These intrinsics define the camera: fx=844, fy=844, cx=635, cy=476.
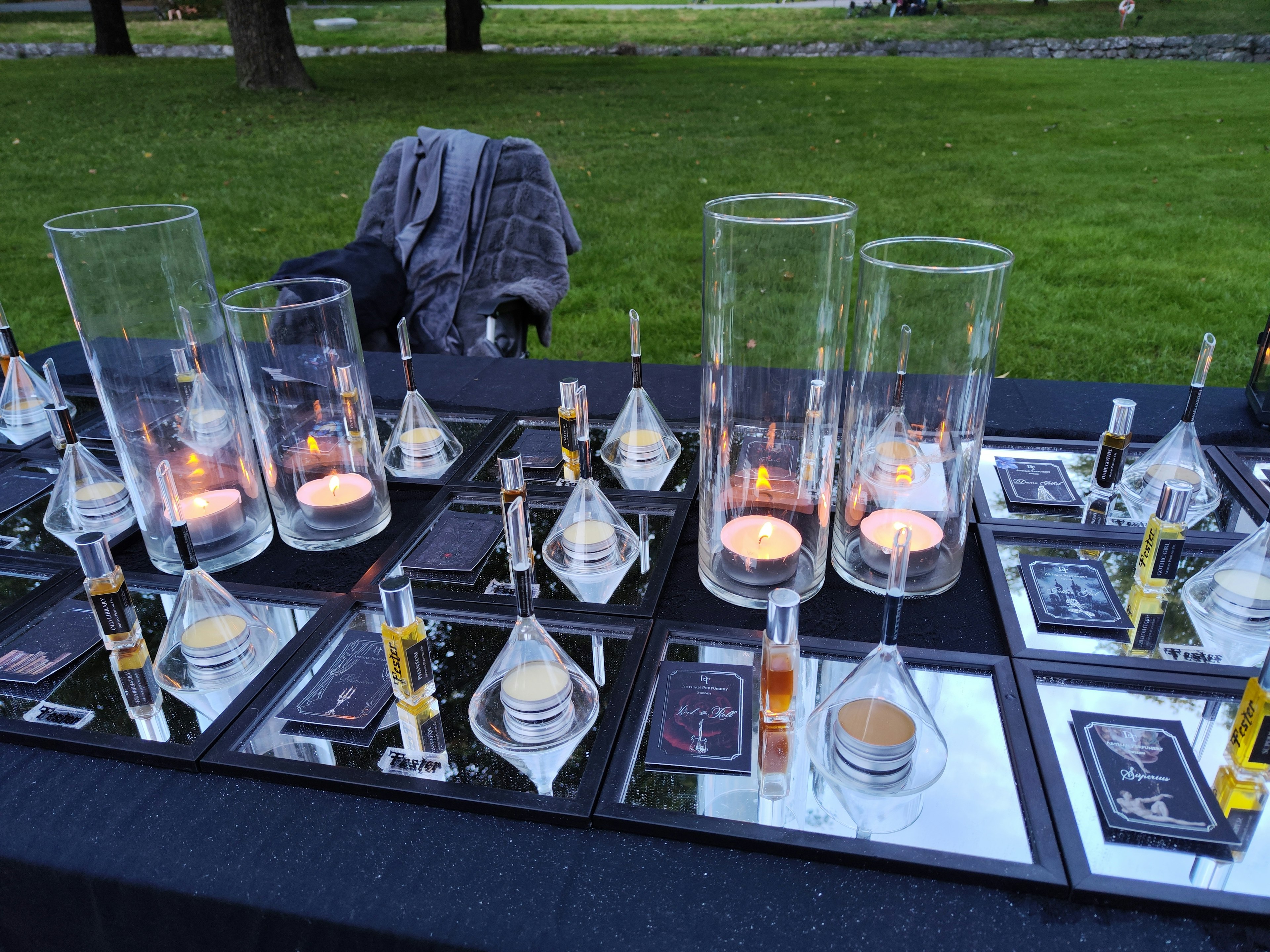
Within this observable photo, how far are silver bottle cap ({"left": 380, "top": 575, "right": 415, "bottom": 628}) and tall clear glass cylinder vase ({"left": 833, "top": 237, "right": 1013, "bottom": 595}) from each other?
0.47 meters

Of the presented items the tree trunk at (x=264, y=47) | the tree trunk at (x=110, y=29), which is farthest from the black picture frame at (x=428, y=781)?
the tree trunk at (x=110, y=29)

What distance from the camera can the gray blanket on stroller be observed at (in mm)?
2016

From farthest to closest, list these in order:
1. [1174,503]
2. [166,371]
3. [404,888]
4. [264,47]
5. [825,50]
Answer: [825,50] → [264,47] → [166,371] → [1174,503] → [404,888]

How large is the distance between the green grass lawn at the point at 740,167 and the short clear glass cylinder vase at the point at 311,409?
5.66 ft

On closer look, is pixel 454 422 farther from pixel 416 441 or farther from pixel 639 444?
pixel 639 444

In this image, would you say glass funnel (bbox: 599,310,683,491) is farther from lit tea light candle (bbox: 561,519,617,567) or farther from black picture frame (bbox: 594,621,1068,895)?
black picture frame (bbox: 594,621,1068,895)

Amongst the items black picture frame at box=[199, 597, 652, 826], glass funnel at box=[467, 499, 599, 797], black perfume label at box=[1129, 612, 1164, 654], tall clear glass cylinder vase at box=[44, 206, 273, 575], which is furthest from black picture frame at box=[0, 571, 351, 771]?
black perfume label at box=[1129, 612, 1164, 654]

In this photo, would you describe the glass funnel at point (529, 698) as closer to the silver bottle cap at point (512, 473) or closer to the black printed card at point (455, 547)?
the silver bottle cap at point (512, 473)

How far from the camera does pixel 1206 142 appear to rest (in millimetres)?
4750

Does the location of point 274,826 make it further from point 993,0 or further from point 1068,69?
point 993,0

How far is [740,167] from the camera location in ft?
15.6

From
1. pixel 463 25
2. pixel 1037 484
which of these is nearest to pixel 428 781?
pixel 1037 484

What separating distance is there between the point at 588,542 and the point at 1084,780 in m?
0.52

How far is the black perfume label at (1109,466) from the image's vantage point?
3.29 ft
